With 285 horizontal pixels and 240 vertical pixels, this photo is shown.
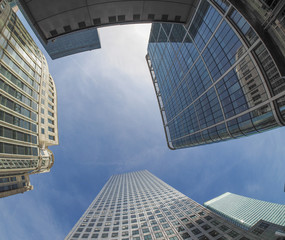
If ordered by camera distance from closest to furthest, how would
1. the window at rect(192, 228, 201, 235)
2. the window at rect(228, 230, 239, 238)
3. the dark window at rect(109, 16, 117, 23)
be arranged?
the dark window at rect(109, 16, 117, 23), the window at rect(228, 230, 239, 238), the window at rect(192, 228, 201, 235)

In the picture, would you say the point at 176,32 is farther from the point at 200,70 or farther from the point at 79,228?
the point at 79,228

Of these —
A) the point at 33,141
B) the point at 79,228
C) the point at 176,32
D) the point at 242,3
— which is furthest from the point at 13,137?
the point at 176,32

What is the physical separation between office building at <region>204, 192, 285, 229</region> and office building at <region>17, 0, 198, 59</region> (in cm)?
15834

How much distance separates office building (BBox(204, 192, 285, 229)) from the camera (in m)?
111

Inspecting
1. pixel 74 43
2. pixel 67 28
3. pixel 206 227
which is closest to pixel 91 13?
pixel 67 28

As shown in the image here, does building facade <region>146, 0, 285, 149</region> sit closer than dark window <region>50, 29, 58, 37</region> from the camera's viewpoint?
No

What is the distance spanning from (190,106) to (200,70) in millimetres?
14035

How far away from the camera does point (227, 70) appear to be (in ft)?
97.8

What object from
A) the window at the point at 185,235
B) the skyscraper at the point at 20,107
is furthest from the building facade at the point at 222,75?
the skyscraper at the point at 20,107

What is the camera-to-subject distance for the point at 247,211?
128m

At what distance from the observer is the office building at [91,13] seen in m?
12.9

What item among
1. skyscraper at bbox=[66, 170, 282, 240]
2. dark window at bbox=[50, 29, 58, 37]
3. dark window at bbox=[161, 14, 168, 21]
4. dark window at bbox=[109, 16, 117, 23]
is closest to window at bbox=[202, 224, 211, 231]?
skyscraper at bbox=[66, 170, 282, 240]

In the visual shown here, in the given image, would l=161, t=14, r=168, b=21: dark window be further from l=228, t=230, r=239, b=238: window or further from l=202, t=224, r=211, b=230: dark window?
l=202, t=224, r=211, b=230: dark window

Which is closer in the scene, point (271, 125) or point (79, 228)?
point (271, 125)
